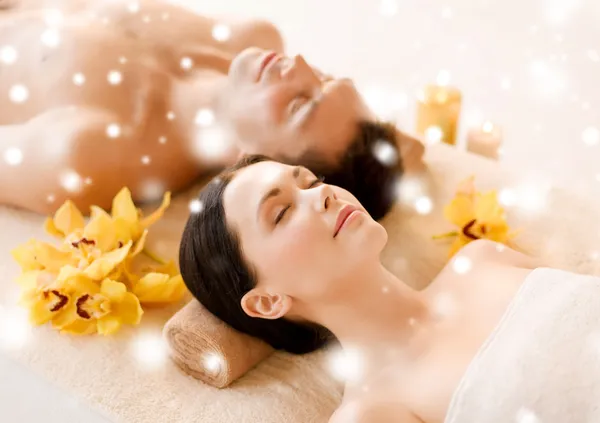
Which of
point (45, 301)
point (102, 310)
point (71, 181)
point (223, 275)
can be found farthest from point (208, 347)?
point (71, 181)

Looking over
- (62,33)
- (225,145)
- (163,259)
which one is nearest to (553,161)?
(225,145)

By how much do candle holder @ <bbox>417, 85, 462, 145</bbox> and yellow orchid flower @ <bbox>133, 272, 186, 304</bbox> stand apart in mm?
881

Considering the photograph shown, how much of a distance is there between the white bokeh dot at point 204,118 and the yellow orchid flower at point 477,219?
597 mm

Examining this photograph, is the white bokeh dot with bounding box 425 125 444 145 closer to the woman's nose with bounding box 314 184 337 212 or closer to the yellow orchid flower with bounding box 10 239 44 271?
the woman's nose with bounding box 314 184 337 212

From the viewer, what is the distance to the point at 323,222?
50.6 inches

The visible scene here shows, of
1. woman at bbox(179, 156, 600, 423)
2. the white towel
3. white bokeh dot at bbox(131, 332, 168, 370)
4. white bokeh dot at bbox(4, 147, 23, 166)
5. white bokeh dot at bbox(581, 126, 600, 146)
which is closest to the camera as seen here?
the white towel

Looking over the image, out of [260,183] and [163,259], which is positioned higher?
[260,183]

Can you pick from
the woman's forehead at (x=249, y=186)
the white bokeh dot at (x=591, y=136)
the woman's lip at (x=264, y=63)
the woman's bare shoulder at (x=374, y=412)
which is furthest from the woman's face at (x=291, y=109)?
the white bokeh dot at (x=591, y=136)

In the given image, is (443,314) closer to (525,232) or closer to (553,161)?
(525,232)

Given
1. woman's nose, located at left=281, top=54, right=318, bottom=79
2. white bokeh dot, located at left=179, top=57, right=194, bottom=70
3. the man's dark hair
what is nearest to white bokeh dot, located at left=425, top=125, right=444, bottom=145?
the man's dark hair

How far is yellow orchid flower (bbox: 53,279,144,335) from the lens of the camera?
4.86 feet

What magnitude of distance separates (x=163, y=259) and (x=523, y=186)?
869 mm

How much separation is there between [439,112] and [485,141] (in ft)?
0.48

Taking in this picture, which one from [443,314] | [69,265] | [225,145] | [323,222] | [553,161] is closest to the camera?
[323,222]
